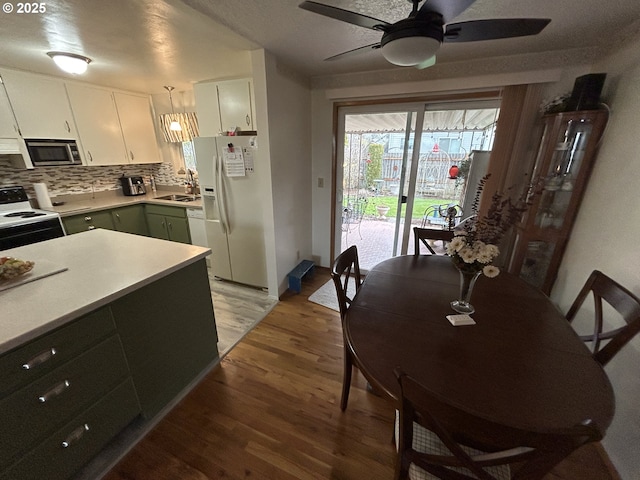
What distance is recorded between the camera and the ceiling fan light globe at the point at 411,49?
3.52 feet

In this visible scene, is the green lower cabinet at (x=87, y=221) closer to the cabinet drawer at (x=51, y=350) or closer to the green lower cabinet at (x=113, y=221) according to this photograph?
the green lower cabinet at (x=113, y=221)

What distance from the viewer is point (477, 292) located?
1.44 meters

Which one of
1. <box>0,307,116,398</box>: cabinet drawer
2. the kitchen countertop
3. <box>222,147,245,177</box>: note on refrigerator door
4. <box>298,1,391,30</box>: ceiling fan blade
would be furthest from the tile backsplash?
<box>298,1,391,30</box>: ceiling fan blade

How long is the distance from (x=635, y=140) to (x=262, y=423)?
2.82 metres

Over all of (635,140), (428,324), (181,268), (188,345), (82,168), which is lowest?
(188,345)

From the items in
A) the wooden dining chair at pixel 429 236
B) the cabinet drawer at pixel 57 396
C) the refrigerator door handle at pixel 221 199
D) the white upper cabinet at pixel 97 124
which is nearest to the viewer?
the cabinet drawer at pixel 57 396

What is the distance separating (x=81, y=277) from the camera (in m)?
1.28

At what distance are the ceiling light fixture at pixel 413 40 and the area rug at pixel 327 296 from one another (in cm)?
206

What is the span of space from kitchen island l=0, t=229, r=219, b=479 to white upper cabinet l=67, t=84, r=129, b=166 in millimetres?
1947

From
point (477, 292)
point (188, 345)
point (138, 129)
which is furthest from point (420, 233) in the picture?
point (138, 129)

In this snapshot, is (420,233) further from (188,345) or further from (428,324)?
(188,345)

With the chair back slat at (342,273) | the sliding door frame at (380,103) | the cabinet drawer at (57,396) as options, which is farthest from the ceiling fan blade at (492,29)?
the cabinet drawer at (57,396)

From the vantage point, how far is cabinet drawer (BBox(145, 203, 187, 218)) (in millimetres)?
3199

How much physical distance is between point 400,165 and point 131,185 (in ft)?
12.2
